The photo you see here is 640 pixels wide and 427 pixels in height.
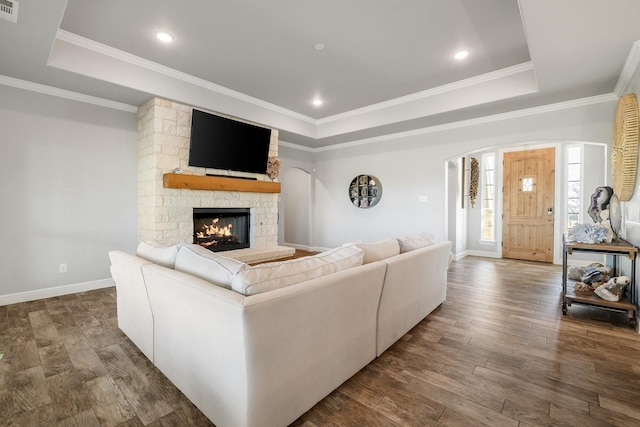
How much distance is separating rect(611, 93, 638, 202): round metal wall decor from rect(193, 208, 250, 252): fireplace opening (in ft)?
16.0

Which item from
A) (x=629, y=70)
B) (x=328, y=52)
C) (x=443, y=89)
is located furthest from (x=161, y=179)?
(x=629, y=70)

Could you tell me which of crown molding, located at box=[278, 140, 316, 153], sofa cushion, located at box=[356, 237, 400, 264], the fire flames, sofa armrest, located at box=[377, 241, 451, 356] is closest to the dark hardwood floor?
sofa armrest, located at box=[377, 241, 451, 356]

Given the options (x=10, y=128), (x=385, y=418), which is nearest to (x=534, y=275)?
(x=385, y=418)

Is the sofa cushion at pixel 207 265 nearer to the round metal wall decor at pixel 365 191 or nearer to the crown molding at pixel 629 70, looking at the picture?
the crown molding at pixel 629 70

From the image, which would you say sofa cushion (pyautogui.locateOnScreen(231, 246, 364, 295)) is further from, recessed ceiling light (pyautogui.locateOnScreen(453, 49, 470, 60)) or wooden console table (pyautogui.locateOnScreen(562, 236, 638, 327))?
recessed ceiling light (pyautogui.locateOnScreen(453, 49, 470, 60))

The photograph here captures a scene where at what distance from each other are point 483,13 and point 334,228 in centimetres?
487

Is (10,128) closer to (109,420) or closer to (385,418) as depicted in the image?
(109,420)

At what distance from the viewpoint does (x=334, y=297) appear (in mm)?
1600

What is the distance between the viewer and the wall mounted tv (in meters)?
4.25

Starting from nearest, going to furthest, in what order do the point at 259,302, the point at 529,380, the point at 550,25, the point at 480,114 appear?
the point at 259,302 < the point at 529,380 < the point at 550,25 < the point at 480,114

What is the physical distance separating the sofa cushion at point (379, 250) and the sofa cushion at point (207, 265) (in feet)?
3.25

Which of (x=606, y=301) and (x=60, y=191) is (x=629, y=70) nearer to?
(x=606, y=301)

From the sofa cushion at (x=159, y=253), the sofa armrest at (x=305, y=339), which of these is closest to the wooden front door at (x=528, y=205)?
the sofa armrest at (x=305, y=339)

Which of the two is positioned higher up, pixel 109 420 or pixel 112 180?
pixel 112 180
